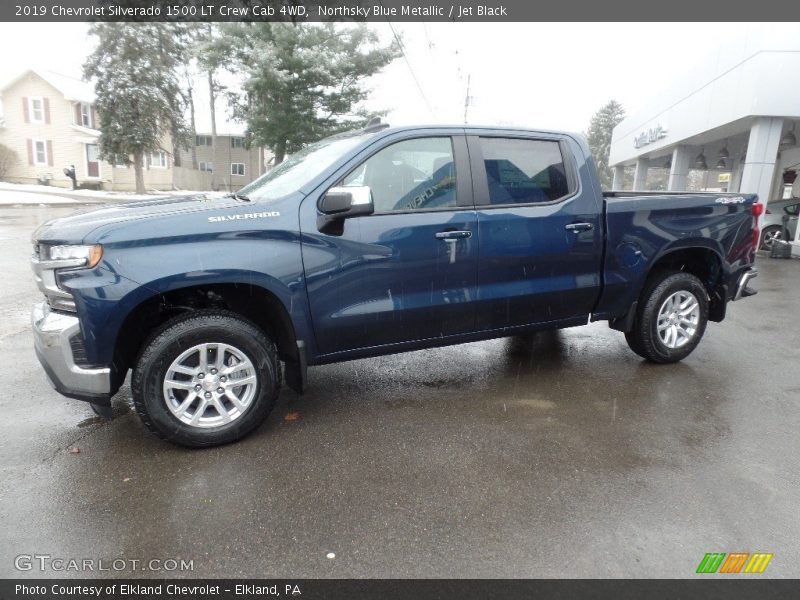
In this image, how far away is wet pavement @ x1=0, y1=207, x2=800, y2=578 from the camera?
2465mm

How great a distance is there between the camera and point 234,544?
2514 mm

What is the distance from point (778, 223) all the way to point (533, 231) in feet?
46.0

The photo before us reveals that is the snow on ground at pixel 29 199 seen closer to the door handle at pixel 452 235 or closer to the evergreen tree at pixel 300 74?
the evergreen tree at pixel 300 74

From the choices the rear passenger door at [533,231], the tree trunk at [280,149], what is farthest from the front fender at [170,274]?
the tree trunk at [280,149]

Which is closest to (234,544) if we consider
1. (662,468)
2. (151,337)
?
(151,337)

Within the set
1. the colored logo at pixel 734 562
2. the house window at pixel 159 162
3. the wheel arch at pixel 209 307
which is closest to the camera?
the colored logo at pixel 734 562

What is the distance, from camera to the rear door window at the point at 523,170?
4.08m

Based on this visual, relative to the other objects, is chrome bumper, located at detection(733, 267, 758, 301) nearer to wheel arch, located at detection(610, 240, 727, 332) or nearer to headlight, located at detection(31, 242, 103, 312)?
wheel arch, located at detection(610, 240, 727, 332)

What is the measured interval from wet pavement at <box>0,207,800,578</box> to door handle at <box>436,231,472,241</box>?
4.16 feet

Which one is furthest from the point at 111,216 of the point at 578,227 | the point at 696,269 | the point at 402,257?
the point at 696,269

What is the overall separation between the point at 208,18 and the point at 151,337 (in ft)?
81.4

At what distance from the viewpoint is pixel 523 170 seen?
423cm

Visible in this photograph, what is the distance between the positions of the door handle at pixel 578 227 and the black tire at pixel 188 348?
8.06 feet

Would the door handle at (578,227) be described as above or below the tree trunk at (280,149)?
below
